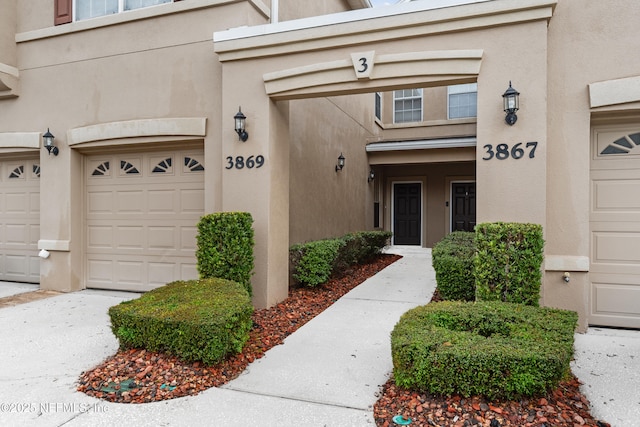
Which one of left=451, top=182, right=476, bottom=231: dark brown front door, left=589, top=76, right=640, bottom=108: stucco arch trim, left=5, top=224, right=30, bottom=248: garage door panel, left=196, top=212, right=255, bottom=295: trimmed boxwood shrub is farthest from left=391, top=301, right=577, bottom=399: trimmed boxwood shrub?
left=451, top=182, right=476, bottom=231: dark brown front door

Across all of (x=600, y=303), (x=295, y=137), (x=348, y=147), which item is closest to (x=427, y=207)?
(x=348, y=147)

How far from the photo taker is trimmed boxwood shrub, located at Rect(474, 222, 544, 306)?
13.1 ft

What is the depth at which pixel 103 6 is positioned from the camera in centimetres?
680

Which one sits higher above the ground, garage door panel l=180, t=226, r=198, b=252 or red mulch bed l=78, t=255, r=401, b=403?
garage door panel l=180, t=226, r=198, b=252

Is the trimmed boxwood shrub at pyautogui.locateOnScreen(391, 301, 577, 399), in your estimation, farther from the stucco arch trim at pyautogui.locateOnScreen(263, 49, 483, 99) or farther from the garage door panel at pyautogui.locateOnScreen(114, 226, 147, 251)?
the garage door panel at pyautogui.locateOnScreen(114, 226, 147, 251)

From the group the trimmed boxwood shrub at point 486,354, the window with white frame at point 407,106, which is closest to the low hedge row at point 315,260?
the trimmed boxwood shrub at point 486,354

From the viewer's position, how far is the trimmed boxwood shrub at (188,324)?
3.37 m

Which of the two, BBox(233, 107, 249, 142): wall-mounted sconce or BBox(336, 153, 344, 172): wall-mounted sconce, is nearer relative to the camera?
BBox(233, 107, 249, 142): wall-mounted sconce

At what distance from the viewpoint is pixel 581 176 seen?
14.7 ft

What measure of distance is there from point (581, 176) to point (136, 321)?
16.0 feet

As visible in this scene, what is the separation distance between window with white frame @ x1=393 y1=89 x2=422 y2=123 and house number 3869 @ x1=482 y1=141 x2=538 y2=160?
28.0 ft

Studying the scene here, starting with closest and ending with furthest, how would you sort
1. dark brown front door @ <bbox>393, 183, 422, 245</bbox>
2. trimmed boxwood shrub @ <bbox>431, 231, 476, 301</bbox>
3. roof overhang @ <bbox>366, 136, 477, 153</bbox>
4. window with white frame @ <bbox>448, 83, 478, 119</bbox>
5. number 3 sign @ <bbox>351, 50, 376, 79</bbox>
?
number 3 sign @ <bbox>351, 50, 376, 79</bbox> < trimmed boxwood shrub @ <bbox>431, 231, 476, 301</bbox> < roof overhang @ <bbox>366, 136, 477, 153</bbox> < window with white frame @ <bbox>448, 83, 478, 119</bbox> < dark brown front door @ <bbox>393, 183, 422, 245</bbox>

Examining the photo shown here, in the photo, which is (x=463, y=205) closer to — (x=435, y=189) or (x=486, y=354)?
(x=435, y=189)

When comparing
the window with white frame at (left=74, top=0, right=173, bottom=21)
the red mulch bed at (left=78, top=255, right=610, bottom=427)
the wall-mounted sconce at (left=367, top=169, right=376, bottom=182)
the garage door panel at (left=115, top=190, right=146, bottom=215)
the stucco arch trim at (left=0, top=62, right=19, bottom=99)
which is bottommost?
the red mulch bed at (left=78, top=255, right=610, bottom=427)
